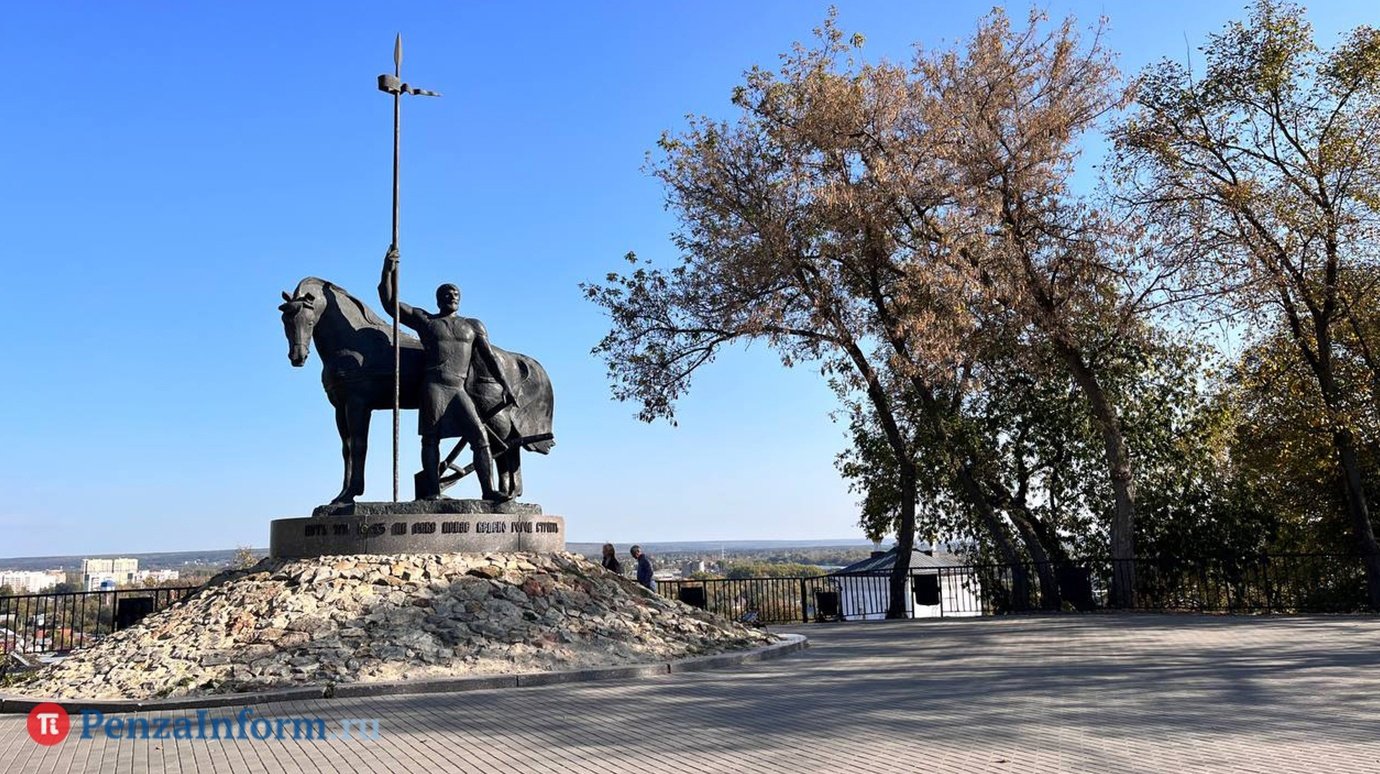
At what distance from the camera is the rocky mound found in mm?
10258

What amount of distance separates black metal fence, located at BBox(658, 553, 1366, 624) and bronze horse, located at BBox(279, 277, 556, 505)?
246 inches

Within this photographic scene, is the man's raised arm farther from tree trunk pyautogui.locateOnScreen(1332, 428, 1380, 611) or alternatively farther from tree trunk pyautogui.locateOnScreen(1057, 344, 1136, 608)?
tree trunk pyautogui.locateOnScreen(1332, 428, 1380, 611)

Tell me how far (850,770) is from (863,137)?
16.1 meters

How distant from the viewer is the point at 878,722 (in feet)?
25.6

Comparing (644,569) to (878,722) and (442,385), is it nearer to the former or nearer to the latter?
(442,385)

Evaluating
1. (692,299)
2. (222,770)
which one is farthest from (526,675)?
(692,299)

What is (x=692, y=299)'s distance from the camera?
22281mm

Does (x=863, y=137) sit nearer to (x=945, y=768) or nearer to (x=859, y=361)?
(x=859, y=361)

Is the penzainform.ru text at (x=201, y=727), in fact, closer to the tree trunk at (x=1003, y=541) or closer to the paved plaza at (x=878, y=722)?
the paved plaza at (x=878, y=722)

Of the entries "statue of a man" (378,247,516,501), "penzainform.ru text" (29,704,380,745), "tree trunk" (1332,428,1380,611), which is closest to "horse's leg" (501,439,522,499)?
"statue of a man" (378,247,516,501)

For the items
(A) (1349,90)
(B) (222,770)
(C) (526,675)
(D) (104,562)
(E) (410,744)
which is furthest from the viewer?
(D) (104,562)

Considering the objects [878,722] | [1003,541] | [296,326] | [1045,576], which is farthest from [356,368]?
[1045,576]

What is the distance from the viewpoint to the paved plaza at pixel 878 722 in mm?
6531

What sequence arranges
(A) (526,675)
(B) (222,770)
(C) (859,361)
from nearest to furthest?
(B) (222,770) < (A) (526,675) < (C) (859,361)
